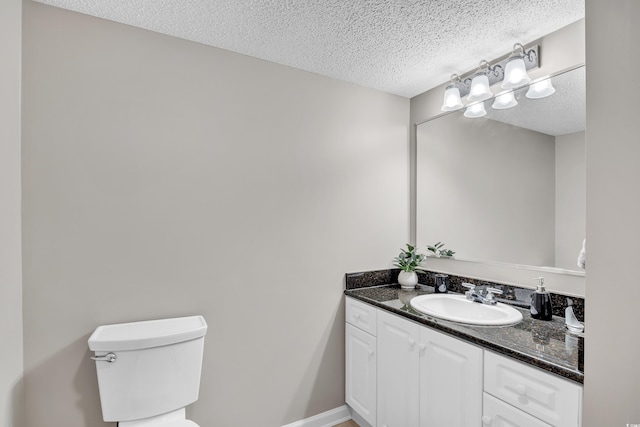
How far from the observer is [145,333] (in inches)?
58.1

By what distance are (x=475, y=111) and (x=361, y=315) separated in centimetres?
152

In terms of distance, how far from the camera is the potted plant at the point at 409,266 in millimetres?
2268

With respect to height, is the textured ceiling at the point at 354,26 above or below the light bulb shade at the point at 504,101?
above

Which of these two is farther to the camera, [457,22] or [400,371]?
[400,371]

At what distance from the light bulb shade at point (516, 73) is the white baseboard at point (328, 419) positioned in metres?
2.30

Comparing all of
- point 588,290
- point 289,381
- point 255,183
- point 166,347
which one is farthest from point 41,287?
point 588,290

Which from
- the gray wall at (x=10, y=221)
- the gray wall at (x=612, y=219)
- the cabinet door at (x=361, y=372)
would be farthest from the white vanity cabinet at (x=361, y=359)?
the gray wall at (x=10, y=221)

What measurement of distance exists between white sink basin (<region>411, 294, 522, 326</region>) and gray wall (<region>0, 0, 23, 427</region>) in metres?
1.84

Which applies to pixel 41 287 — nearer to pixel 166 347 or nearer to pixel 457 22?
pixel 166 347

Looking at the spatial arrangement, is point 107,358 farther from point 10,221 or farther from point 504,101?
point 504,101

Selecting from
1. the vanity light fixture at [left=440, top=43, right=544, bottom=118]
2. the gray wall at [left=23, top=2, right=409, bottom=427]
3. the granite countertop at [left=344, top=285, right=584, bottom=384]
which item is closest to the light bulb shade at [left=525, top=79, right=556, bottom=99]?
the vanity light fixture at [left=440, top=43, right=544, bottom=118]

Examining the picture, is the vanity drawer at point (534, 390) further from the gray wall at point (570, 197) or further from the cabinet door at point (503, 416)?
the gray wall at point (570, 197)

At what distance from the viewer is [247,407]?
1863 mm

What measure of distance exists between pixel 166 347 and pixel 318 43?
5.69ft
